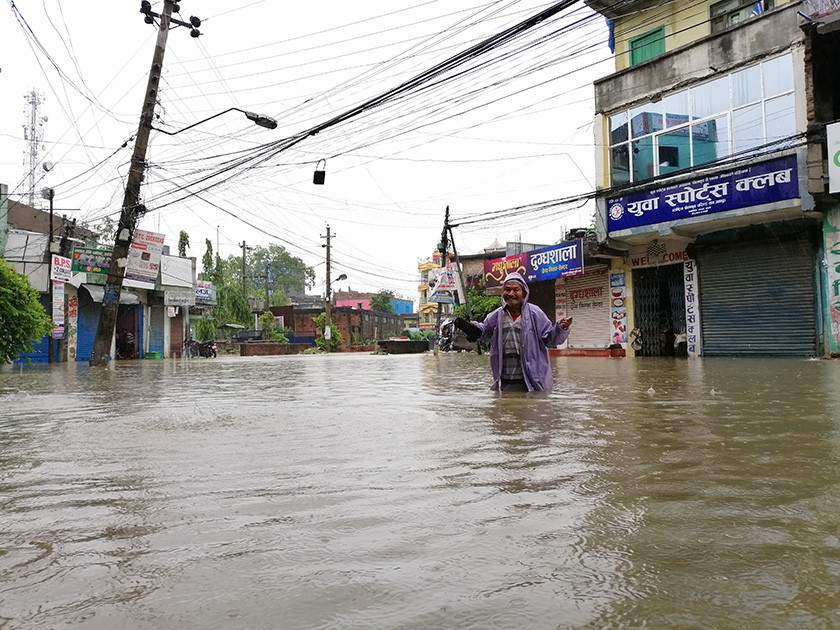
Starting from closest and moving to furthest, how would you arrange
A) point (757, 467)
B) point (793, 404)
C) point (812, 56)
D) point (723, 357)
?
point (757, 467)
point (793, 404)
point (812, 56)
point (723, 357)

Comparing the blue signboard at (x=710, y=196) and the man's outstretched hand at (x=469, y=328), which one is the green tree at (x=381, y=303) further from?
the man's outstretched hand at (x=469, y=328)

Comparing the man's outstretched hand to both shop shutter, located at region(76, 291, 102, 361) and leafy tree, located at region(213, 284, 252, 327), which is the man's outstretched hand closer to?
shop shutter, located at region(76, 291, 102, 361)

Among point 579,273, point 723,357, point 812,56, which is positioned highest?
point 812,56

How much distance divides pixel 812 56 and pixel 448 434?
14620 millimetres

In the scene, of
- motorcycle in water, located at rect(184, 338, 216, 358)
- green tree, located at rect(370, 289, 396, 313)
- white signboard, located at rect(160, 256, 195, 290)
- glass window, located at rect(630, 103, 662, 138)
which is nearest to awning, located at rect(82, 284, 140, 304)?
white signboard, located at rect(160, 256, 195, 290)

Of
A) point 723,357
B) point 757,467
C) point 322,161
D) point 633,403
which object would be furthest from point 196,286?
point 757,467

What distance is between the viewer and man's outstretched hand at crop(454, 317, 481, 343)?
21.3ft

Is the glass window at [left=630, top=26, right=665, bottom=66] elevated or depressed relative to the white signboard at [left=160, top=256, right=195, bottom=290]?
elevated

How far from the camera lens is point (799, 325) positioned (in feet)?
50.5

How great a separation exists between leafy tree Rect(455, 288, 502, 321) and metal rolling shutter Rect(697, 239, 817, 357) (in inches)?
475

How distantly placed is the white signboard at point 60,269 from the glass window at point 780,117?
804 inches

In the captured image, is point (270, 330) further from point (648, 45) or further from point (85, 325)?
point (648, 45)

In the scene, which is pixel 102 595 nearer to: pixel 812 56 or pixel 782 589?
pixel 782 589

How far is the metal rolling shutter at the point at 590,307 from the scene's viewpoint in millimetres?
21297
